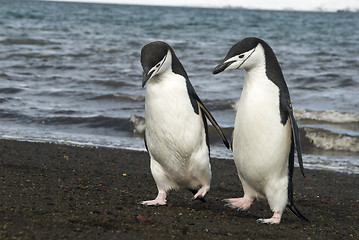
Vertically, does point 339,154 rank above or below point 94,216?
below

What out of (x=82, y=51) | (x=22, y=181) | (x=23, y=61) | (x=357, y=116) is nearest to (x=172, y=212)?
(x=22, y=181)

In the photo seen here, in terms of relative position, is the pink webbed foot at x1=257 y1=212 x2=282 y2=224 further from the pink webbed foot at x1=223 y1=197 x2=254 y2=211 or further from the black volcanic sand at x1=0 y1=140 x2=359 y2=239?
the pink webbed foot at x1=223 y1=197 x2=254 y2=211

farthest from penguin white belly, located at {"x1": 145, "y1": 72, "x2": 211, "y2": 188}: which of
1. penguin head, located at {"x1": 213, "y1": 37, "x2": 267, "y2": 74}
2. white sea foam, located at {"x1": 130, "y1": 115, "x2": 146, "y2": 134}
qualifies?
white sea foam, located at {"x1": 130, "y1": 115, "x2": 146, "y2": 134}

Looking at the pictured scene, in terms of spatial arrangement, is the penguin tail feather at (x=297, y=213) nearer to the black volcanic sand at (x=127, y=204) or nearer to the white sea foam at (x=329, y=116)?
the black volcanic sand at (x=127, y=204)

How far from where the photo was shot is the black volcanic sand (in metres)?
3.30

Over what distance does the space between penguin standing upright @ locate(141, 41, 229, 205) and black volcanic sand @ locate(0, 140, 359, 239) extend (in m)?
0.24

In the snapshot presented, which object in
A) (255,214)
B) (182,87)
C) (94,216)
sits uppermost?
(182,87)

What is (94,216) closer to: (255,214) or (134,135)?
(255,214)

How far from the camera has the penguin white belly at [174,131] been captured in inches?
157

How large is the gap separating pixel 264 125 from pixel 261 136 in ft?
0.27

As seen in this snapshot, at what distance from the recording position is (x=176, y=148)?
4.10m

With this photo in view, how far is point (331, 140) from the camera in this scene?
8.33 m

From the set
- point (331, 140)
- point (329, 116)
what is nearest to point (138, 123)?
point (331, 140)

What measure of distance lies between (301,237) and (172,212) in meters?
0.91
